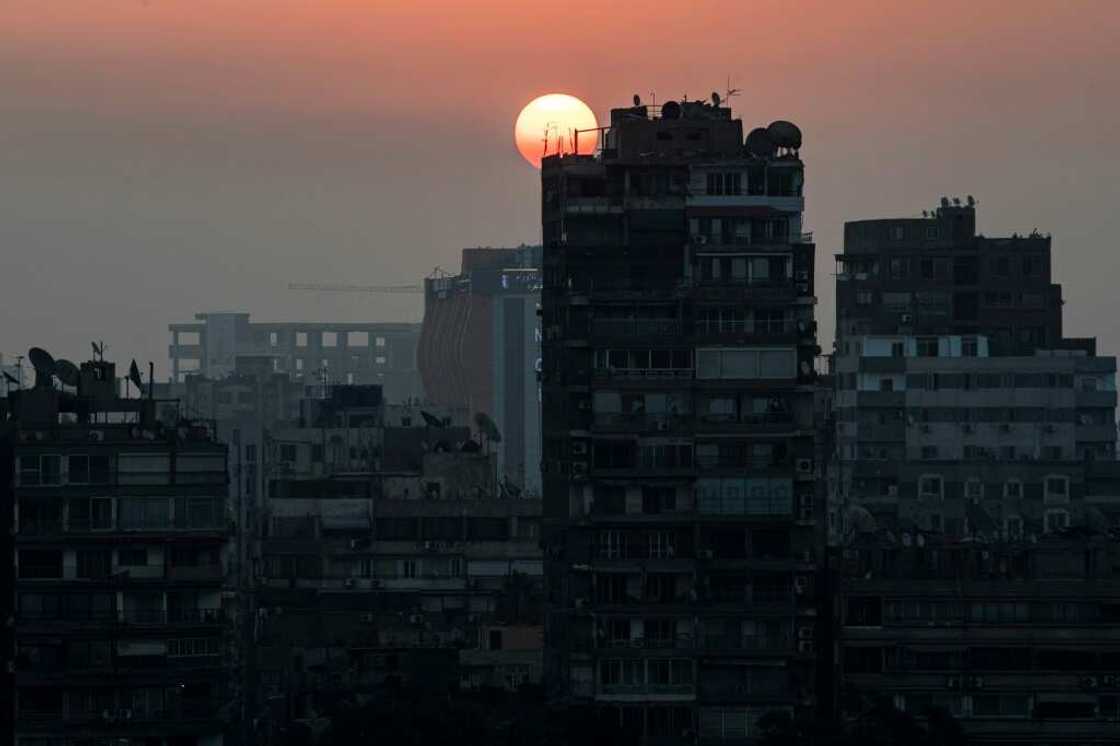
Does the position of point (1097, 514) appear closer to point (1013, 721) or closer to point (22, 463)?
point (1013, 721)

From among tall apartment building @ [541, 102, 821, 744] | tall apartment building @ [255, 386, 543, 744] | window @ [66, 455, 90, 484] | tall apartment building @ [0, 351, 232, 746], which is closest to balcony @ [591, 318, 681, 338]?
tall apartment building @ [541, 102, 821, 744]

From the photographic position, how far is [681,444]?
5950 inches

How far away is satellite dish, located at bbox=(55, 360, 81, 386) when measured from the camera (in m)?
152

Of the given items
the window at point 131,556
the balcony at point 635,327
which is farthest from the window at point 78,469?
the balcony at point 635,327

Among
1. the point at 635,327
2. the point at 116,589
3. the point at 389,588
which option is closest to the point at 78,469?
the point at 116,589

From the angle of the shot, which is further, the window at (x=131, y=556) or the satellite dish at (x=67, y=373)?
the satellite dish at (x=67, y=373)

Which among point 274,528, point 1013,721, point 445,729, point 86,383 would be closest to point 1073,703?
point 1013,721

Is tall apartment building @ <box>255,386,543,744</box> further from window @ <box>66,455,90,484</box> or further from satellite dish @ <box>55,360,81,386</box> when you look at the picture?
window @ <box>66,455,90,484</box>

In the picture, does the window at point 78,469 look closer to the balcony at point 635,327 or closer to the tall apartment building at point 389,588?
the balcony at point 635,327

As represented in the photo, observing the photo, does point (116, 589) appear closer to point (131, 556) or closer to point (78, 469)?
point (131, 556)

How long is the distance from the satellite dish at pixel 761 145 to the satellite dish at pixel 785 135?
23 cm

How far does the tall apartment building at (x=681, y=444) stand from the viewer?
149375mm

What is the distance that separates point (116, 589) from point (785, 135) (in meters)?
31.1

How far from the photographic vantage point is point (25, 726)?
464 feet
